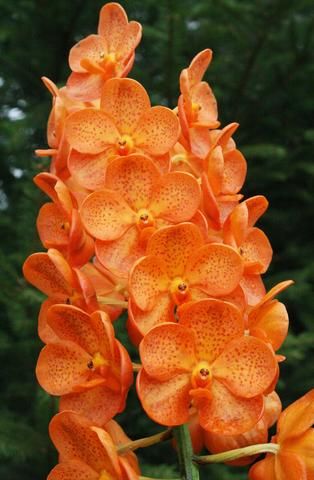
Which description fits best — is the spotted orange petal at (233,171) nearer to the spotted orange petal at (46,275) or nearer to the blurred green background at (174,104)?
the spotted orange petal at (46,275)

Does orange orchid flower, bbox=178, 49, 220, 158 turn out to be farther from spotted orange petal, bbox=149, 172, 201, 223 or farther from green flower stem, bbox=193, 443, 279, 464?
A: green flower stem, bbox=193, 443, 279, 464

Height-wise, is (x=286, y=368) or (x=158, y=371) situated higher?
(x=158, y=371)

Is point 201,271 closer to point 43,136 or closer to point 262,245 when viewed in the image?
point 262,245

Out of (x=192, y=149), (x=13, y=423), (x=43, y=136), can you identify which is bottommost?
(x=13, y=423)

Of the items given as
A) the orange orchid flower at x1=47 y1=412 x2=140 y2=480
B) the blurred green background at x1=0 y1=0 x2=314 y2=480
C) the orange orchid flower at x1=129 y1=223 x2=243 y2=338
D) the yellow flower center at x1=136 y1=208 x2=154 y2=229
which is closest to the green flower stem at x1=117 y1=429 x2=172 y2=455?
the orange orchid flower at x1=47 y1=412 x2=140 y2=480

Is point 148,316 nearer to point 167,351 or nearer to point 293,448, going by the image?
point 167,351

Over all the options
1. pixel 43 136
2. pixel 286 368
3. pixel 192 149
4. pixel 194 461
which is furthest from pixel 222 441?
pixel 43 136
